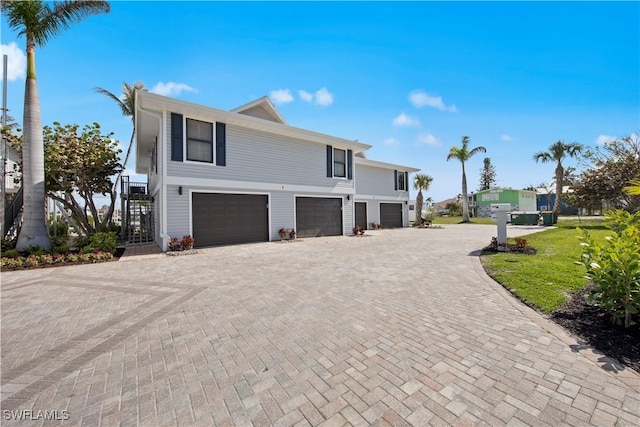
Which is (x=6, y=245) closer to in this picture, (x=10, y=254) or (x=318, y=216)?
(x=10, y=254)

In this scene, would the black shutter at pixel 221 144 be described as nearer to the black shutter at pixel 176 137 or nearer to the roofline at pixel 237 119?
the roofline at pixel 237 119

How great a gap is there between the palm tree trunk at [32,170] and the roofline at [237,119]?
293cm

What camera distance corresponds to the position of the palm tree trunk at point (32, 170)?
332 inches

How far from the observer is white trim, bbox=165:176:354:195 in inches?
408

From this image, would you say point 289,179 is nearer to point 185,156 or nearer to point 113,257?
point 185,156

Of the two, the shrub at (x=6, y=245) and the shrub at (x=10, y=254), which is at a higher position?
the shrub at (x=6, y=245)

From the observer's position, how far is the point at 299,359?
280cm

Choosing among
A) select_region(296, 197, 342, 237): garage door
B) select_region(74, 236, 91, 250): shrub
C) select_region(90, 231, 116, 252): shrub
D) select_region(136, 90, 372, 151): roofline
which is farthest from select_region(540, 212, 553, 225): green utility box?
select_region(74, 236, 91, 250): shrub

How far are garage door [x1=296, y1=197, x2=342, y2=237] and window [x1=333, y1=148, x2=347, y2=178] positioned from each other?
5.50 feet

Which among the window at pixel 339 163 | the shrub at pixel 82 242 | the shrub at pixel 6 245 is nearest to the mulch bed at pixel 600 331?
the window at pixel 339 163

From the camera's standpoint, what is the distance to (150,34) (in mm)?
9586

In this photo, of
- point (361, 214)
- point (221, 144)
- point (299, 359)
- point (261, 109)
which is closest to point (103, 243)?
point (221, 144)

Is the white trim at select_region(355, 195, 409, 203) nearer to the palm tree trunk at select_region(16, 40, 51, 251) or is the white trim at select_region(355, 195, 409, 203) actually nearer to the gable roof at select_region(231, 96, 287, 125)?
the gable roof at select_region(231, 96, 287, 125)

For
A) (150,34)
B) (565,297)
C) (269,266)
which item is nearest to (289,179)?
(269,266)
